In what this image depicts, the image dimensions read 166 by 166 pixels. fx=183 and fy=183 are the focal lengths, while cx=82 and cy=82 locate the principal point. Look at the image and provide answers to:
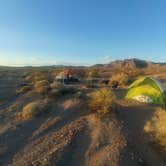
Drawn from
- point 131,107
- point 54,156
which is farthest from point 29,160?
point 131,107

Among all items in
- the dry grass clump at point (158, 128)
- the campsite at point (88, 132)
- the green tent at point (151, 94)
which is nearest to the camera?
the campsite at point (88, 132)

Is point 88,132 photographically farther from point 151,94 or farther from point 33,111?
point 151,94

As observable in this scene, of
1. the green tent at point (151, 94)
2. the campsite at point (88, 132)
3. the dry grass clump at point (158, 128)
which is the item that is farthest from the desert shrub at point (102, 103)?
the green tent at point (151, 94)

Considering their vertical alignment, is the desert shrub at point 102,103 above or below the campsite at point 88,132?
above

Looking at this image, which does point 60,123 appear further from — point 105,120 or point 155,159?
point 155,159

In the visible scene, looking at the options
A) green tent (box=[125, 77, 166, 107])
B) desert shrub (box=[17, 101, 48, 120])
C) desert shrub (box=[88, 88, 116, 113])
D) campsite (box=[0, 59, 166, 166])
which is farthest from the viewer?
green tent (box=[125, 77, 166, 107])

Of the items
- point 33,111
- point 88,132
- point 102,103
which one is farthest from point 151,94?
point 33,111

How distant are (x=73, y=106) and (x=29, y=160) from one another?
4010 mm

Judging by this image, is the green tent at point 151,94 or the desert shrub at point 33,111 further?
the green tent at point 151,94

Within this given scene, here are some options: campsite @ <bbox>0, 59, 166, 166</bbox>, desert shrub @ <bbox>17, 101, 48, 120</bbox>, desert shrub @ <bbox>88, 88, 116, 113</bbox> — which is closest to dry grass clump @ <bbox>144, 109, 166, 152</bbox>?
campsite @ <bbox>0, 59, 166, 166</bbox>

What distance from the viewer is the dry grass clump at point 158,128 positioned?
543 centimetres

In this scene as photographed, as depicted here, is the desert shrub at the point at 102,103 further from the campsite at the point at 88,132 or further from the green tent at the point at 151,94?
the green tent at the point at 151,94

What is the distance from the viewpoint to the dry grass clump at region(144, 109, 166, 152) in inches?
214

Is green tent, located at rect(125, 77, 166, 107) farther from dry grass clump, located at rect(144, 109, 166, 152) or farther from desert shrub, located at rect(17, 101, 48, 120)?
desert shrub, located at rect(17, 101, 48, 120)
